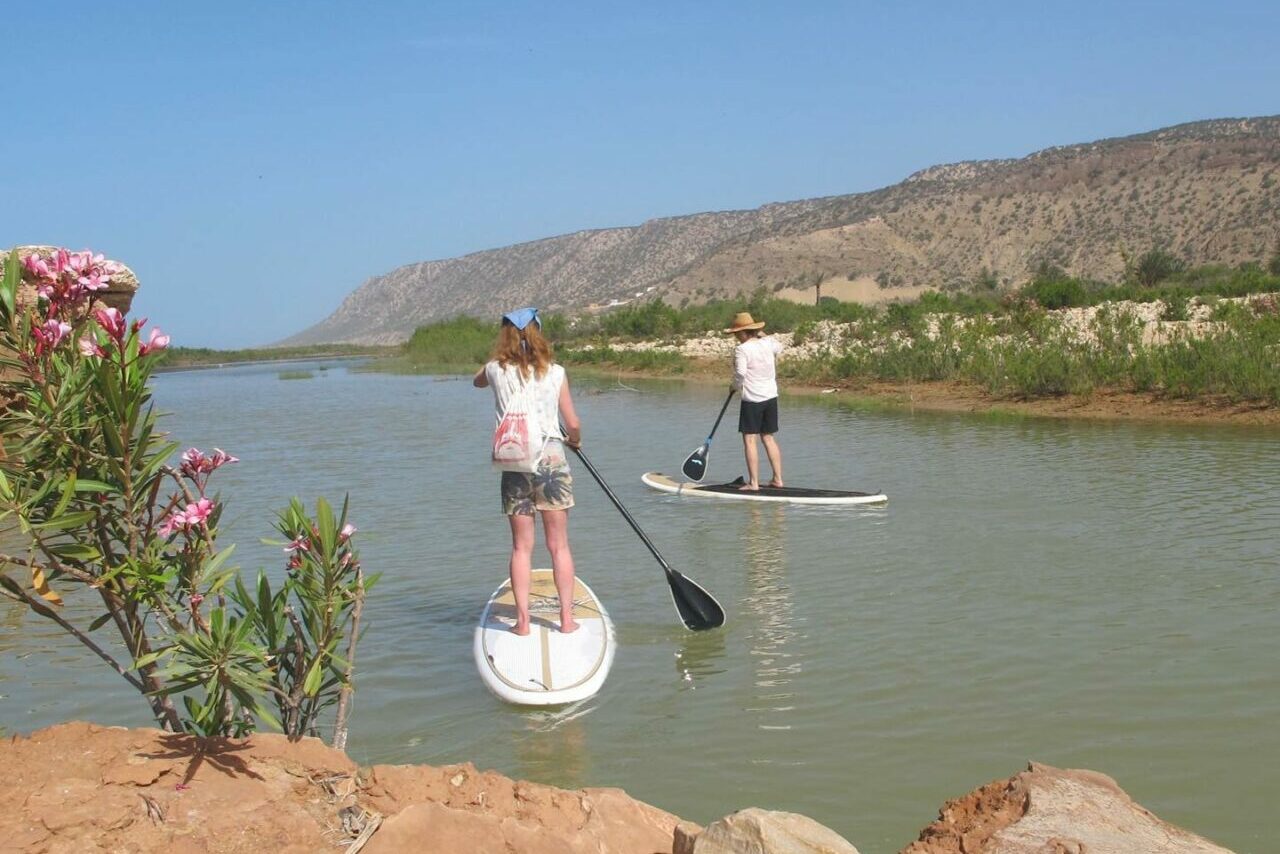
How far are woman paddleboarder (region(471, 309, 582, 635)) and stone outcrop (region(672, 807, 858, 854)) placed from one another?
3074 millimetres

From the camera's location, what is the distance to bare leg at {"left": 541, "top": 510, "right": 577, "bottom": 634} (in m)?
6.73

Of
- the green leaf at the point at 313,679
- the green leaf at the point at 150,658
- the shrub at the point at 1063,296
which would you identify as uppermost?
the shrub at the point at 1063,296

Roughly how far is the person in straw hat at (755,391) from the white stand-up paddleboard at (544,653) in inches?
207

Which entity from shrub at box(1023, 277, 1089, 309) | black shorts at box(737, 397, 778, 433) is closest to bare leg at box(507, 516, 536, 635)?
black shorts at box(737, 397, 778, 433)

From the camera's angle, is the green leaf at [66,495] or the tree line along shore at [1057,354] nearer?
the green leaf at [66,495]

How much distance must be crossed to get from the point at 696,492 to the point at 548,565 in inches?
117

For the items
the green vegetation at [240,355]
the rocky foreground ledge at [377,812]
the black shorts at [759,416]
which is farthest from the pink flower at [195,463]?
the green vegetation at [240,355]

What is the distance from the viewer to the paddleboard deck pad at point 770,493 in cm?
1160

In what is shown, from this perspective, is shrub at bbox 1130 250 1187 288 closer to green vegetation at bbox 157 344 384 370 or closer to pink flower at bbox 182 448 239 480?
pink flower at bbox 182 448 239 480

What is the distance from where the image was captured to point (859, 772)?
17.2 ft

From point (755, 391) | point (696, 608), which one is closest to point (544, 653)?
point (696, 608)

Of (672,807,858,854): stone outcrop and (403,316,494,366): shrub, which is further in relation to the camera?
(403,316,494,366): shrub

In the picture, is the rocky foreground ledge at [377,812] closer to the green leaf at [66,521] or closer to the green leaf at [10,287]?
the green leaf at [66,521]

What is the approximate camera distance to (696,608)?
7578mm
